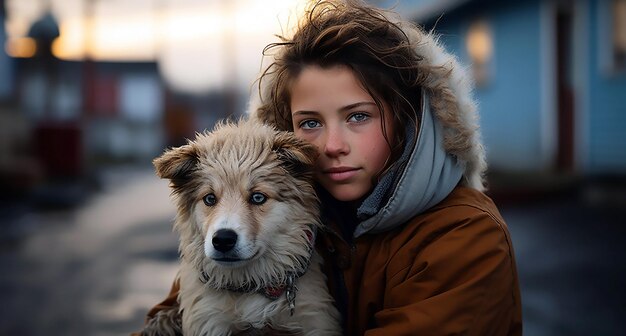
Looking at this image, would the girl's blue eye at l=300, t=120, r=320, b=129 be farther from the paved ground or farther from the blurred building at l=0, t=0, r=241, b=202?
the blurred building at l=0, t=0, r=241, b=202

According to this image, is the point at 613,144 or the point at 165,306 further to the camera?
the point at 613,144

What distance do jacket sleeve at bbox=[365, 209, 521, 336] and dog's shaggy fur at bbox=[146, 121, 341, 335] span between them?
1.13ft

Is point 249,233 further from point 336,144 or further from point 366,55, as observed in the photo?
point 366,55

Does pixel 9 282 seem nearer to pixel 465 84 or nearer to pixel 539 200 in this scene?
pixel 465 84

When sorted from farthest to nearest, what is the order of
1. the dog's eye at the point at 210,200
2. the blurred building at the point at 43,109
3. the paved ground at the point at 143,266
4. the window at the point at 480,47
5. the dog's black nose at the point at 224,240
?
1. the blurred building at the point at 43,109
2. the window at the point at 480,47
3. the paved ground at the point at 143,266
4. the dog's eye at the point at 210,200
5. the dog's black nose at the point at 224,240

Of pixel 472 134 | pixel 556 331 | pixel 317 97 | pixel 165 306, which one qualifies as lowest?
pixel 556 331

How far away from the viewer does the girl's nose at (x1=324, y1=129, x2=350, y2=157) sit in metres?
2.40

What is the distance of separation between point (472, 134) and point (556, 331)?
11.4 feet

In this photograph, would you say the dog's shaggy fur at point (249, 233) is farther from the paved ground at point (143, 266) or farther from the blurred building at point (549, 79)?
the blurred building at point (549, 79)

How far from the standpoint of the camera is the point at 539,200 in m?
12.2

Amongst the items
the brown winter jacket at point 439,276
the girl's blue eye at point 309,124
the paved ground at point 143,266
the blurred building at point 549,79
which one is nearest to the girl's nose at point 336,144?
the girl's blue eye at point 309,124

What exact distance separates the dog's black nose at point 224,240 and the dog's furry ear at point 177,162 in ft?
1.18

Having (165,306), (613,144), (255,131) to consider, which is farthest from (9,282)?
(613,144)

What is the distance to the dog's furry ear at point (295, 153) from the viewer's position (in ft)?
7.83
